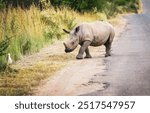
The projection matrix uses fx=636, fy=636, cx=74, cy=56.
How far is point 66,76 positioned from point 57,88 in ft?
4.70

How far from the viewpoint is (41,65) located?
14500 mm

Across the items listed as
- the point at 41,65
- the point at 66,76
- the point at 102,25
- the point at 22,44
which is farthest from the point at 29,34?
the point at 66,76

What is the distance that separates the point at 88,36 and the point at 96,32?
1.17ft

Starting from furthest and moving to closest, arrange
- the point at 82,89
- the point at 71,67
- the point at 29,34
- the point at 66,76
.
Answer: the point at 29,34 < the point at 71,67 < the point at 66,76 < the point at 82,89

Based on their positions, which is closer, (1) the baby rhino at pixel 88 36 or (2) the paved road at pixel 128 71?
(2) the paved road at pixel 128 71

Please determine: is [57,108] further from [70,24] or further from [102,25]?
[70,24]

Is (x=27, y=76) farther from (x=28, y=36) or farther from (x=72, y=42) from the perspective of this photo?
(x=28, y=36)

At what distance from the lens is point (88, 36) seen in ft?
52.6

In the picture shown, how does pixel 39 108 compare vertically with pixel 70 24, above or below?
above

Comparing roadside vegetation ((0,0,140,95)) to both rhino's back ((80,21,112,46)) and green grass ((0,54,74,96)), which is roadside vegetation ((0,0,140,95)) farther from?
rhino's back ((80,21,112,46))

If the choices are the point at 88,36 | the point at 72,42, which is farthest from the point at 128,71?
the point at 88,36

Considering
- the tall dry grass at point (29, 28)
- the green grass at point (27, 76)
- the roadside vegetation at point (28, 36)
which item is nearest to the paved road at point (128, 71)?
the green grass at point (27, 76)

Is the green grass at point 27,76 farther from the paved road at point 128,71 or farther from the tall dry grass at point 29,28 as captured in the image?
the paved road at point 128,71

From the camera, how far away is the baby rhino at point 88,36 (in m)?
15.7
